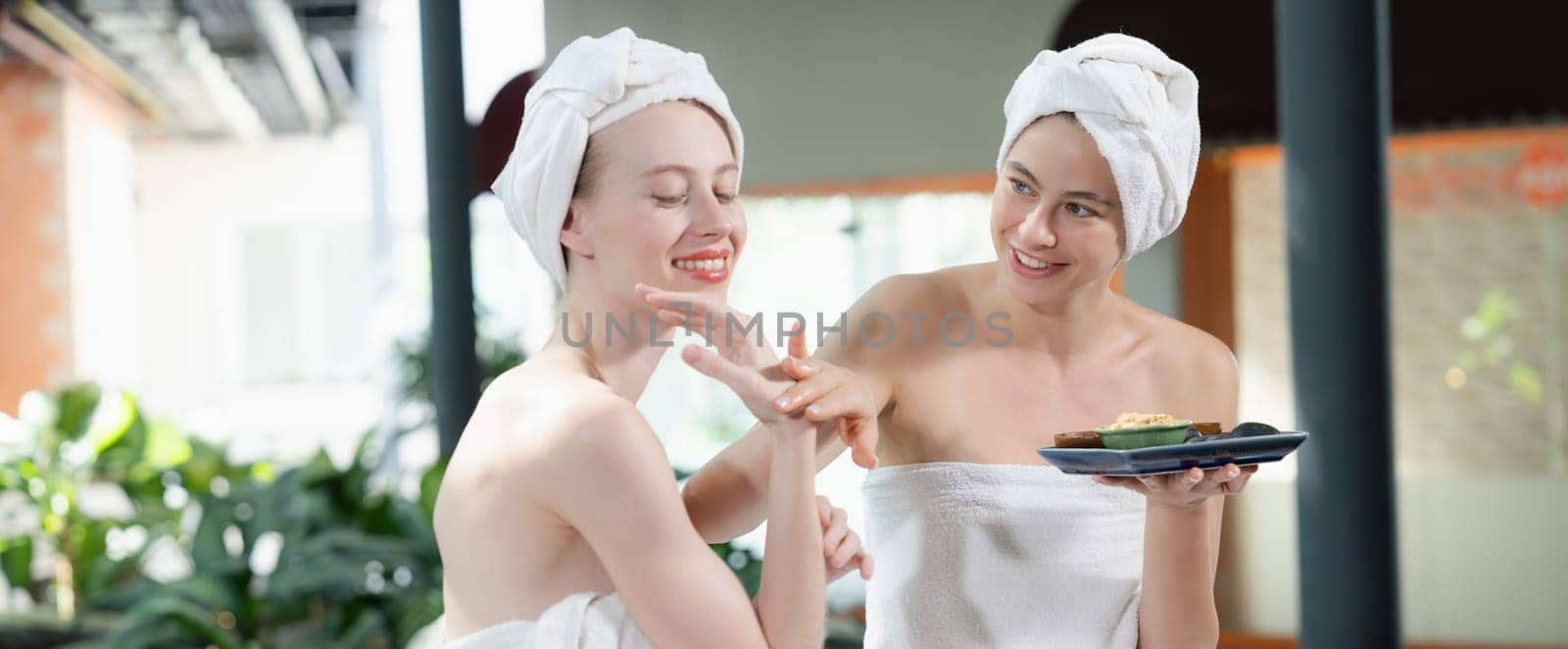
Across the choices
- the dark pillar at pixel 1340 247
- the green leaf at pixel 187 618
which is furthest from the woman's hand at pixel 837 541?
the green leaf at pixel 187 618

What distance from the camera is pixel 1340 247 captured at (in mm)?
1070

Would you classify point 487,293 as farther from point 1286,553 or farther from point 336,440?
point 336,440

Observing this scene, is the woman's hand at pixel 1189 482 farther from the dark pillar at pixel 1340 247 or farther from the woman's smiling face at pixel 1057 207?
the dark pillar at pixel 1340 247

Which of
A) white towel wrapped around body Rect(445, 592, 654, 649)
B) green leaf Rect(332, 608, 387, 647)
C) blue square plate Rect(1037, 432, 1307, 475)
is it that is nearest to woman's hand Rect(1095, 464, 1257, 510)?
blue square plate Rect(1037, 432, 1307, 475)

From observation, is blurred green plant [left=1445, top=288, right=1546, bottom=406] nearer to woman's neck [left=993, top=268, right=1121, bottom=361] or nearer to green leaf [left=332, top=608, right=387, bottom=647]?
green leaf [left=332, top=608, right=387, bottom=647]

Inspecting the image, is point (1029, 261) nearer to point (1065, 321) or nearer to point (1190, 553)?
point (1065, 321)

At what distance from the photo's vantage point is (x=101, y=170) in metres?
10.3

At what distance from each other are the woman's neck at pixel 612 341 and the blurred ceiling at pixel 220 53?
6417 mm

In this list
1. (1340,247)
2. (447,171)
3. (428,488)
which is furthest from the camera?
(428,488)

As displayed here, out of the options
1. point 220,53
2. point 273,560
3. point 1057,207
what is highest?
point 220,53

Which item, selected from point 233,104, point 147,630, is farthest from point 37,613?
point 233,104

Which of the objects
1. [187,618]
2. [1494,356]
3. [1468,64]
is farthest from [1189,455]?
[1494,356]

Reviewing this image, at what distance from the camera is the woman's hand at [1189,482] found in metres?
0.84

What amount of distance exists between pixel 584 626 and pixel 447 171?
1.44ft
